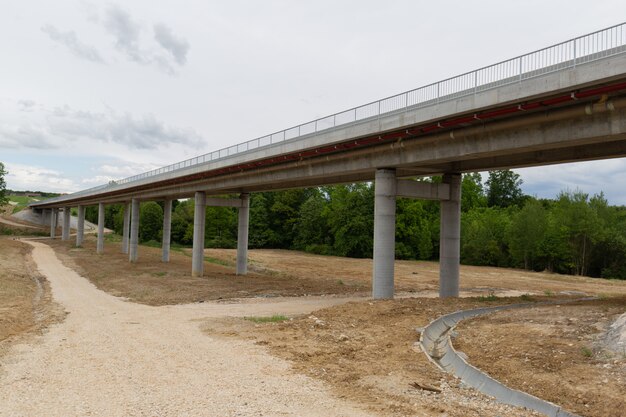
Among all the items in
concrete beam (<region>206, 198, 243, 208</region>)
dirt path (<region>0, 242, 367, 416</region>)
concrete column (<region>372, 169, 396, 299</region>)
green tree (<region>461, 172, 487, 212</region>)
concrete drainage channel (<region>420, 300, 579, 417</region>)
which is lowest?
dirt path (<region>0, 242, 367, 416</region>)

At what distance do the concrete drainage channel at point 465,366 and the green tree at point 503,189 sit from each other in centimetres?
10844

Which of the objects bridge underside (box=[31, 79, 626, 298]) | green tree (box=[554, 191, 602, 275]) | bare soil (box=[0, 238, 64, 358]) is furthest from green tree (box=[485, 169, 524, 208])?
bare soil (box=[0, 238, 64, 358])

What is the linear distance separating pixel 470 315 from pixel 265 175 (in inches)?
816

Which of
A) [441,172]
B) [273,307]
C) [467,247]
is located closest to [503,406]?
[273,307]

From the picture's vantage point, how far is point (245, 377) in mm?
10609

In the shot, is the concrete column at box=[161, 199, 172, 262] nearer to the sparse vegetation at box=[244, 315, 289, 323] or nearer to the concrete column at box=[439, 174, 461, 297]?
the concrete column at box=[439, 174, 461, 297]

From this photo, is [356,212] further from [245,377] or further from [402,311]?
[245,377]

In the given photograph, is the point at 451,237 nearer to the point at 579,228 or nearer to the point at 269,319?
the point at 269,319

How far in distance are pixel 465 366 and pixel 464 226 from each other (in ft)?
249

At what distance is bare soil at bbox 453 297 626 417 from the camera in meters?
8.35

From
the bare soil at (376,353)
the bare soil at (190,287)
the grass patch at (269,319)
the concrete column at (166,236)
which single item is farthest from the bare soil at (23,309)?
the concrete column at (166,236)

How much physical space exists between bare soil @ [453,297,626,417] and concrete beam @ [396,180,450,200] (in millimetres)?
8981

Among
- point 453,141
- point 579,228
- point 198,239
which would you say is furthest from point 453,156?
point 579,228

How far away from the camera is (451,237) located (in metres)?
26.0
